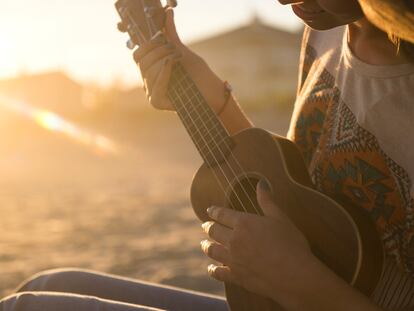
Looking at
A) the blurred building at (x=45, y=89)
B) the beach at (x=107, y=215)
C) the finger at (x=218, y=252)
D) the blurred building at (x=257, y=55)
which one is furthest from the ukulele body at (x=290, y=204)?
the blurred building at (x=45, y=89)

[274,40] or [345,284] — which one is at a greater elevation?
[345,284]

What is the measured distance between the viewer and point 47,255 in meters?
5.39

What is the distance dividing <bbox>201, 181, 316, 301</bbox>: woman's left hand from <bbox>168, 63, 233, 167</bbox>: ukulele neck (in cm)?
29

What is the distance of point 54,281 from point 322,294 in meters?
0.79

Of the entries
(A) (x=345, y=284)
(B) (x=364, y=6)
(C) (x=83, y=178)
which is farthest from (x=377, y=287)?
(C) (x=83, y=178)

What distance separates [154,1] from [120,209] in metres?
5.67

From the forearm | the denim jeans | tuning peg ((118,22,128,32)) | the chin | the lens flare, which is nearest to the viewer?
the forearm

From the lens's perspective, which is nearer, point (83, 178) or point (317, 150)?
point (317, 150)

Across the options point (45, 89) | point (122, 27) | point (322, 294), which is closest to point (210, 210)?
point (322, 294)

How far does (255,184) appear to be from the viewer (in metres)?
1.90

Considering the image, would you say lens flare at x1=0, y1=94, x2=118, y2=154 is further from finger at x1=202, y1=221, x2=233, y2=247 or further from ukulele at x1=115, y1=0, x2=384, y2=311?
finger at x1=202, y1=221, x2=233, y2=247

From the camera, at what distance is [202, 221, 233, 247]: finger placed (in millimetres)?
1741

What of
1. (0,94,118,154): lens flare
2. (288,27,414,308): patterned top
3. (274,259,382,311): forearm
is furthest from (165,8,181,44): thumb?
(0,94,118,154): lens flare

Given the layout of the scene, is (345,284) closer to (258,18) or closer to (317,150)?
(317,150)
